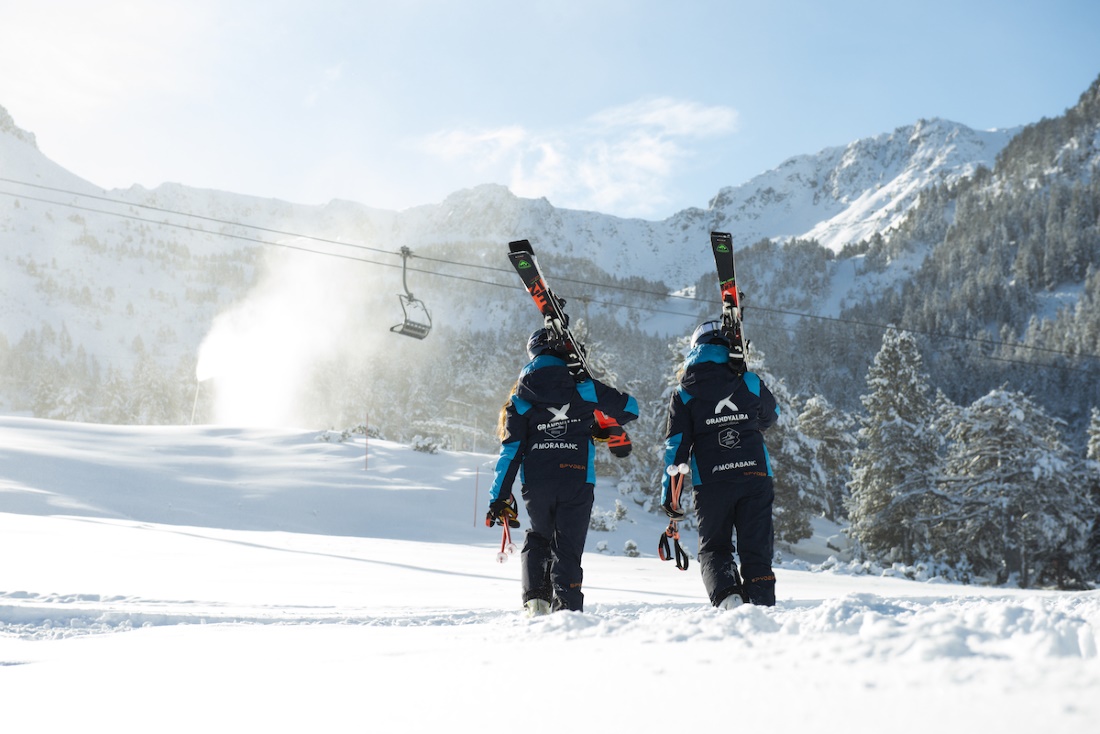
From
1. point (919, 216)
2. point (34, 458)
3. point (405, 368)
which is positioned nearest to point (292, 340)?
point (405, 368)

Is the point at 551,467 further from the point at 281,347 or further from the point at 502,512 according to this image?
the point at 281,347

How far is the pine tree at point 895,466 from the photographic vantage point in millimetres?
26562

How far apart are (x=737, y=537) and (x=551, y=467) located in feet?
4.41

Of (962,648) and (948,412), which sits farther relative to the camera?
(948,412)

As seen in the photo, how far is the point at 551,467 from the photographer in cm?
496

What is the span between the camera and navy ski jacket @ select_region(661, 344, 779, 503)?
4902 millimetres

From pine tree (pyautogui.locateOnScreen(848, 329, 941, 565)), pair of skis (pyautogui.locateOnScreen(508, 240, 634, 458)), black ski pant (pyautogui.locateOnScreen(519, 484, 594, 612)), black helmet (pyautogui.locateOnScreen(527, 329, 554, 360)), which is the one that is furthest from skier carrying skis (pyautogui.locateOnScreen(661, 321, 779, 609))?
pine tree (pyautogui.locateOnScreen(848, 329, 941, 565))

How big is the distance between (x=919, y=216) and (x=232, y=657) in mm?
208626

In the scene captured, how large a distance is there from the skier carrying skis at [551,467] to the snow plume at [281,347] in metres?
49.0

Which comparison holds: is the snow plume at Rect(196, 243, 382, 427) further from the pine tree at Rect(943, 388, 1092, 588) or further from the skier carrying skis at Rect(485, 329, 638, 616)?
the skier carrying skis at Rect(485, 329, 638, 616)

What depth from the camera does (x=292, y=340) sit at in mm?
112750

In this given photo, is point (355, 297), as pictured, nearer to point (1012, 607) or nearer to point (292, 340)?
point (292, 340)

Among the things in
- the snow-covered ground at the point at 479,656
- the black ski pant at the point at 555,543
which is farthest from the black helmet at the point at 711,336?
the snow-covered ground at the point at 479,656

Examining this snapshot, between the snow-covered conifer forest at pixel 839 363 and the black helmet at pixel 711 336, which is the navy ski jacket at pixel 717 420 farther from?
the snow-covered conifer forest at pixel 839 363
